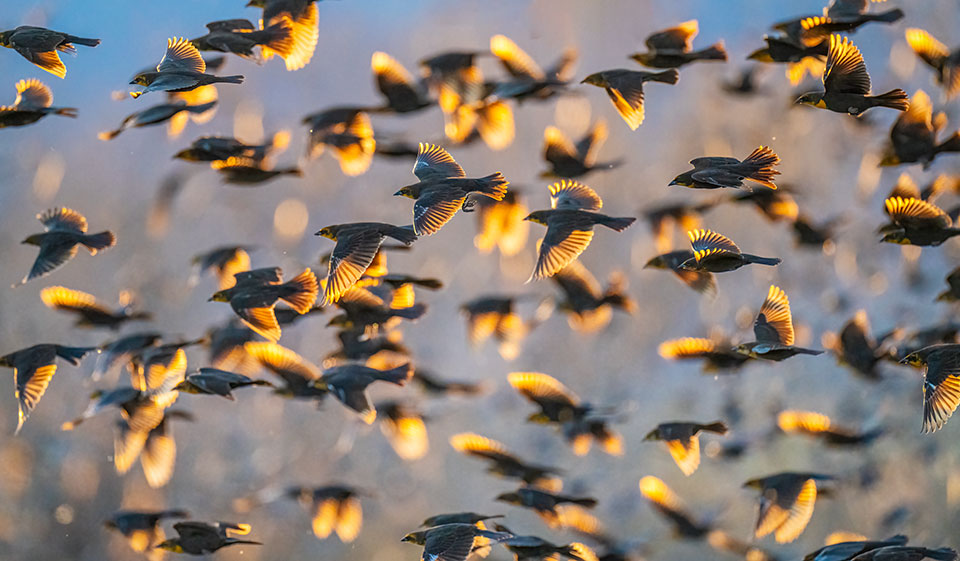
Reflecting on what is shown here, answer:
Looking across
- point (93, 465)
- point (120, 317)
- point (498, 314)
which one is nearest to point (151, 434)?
point (120, 317)

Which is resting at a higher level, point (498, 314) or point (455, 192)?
point (455, 192)

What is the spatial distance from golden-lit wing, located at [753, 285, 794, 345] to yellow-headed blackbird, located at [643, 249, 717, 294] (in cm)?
30

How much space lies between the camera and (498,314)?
300 cm

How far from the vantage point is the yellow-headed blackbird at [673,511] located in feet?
8.63

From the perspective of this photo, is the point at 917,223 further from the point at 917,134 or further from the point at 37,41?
the point at 37,41

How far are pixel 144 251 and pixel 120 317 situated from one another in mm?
4215

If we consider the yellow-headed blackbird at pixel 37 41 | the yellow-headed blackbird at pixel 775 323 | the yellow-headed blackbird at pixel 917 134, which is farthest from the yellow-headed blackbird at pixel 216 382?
the yellow-headed blackbird at pixel 917 134

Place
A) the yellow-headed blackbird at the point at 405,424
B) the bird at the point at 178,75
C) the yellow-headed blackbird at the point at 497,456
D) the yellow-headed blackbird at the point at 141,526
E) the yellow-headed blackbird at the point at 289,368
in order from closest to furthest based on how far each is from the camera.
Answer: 1. the bird at the point at 178,75
2. the yellow-headed blackbird at the point at 289,368
3. the yellow-headed blackbird at the point at 497,456
4. the yellow-headed blackbird at the point at 141,526
5. the yellow-headed blackbird at the point at 405,424

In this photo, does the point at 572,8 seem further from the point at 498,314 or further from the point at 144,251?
the point at 498,314

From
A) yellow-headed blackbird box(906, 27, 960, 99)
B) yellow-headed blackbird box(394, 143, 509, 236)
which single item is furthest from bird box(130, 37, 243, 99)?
yellow-headed blackbird box(906, 27, 960, 99)

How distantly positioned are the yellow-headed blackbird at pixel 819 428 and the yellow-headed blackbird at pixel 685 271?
1.67 ft

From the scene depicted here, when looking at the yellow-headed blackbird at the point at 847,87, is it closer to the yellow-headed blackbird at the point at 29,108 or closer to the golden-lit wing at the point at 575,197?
the golden-lit wing at the point at 575,197

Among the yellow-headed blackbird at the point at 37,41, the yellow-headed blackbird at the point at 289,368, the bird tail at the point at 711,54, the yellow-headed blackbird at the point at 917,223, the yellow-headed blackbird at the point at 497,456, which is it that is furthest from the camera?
the yellow-headed blackbird at the point at 497,456

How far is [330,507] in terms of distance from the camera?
2.86 metres
